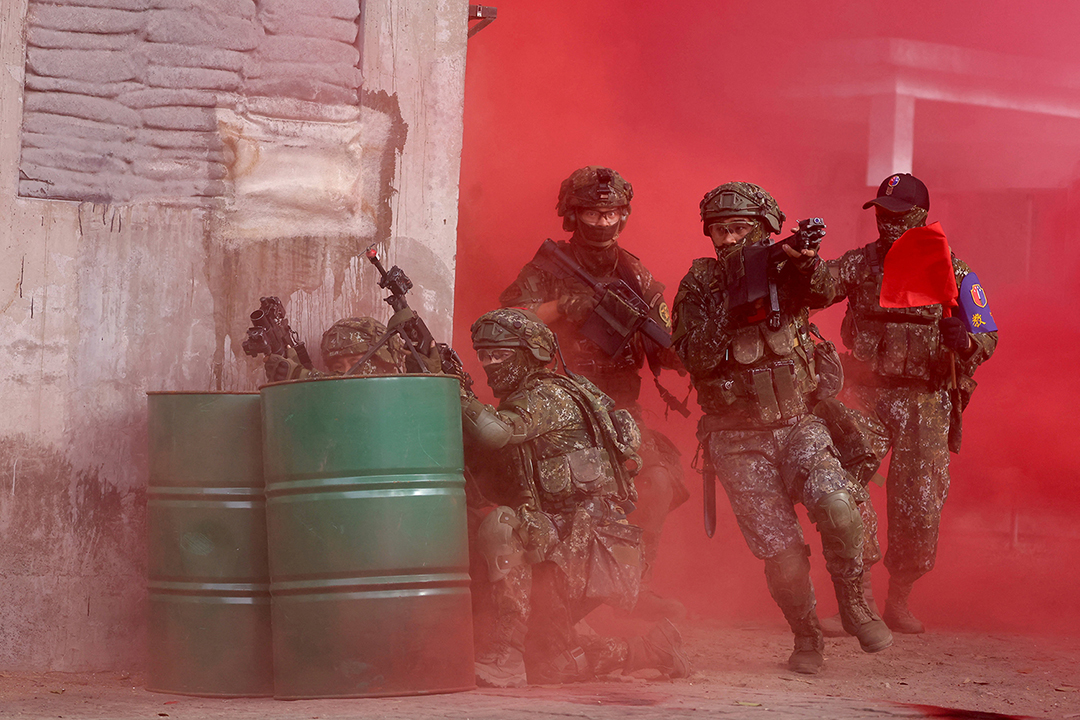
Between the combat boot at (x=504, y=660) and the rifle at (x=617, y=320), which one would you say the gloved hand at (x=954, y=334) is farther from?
the combat boot at (x=504, y=660)

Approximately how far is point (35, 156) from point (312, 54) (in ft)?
3.45

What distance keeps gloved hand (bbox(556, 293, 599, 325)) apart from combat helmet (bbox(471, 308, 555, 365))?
3.74ft

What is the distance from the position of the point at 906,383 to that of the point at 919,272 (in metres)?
0.67

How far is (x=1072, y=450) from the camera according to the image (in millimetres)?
8383

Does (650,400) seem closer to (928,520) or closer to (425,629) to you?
(928,520)

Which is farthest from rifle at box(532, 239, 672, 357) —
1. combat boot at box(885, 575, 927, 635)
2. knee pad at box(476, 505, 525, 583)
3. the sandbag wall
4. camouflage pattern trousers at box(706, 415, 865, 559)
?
the sandbag wall

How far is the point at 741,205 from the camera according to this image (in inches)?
183

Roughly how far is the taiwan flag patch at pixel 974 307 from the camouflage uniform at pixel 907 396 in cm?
6

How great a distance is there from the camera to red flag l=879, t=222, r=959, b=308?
4773 millimetres

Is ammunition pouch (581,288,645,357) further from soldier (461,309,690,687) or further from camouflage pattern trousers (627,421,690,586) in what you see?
soldier (461,309,690,687)

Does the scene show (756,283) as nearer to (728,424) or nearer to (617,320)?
(728,424)

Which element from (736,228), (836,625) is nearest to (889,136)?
A: (836,625)

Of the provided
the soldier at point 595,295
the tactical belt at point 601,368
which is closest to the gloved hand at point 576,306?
the soldier at point 595,295

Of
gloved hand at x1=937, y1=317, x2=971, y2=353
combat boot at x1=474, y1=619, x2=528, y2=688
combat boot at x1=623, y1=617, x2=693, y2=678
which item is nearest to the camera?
combat boot at x1=474, y1=619, x2=528, y2=688
